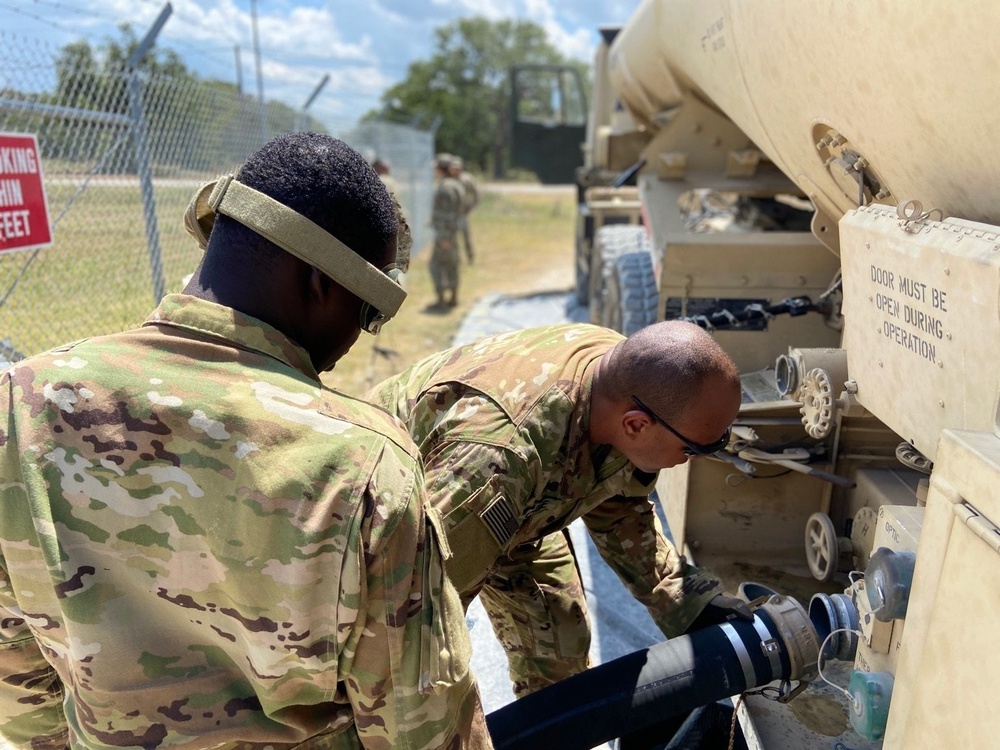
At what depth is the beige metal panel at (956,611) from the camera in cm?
112

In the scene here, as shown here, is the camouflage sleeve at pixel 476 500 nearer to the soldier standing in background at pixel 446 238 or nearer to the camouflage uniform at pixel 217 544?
the camouflage uniform at pixel 217 544

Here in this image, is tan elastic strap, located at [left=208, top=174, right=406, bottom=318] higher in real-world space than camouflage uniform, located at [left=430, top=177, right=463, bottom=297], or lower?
higher

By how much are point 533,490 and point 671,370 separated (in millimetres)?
Answer: 407

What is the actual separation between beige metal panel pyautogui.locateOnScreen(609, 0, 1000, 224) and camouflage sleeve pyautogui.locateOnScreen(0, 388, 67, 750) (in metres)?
1.78

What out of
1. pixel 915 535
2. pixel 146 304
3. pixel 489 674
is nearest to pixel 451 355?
pixel 915 535

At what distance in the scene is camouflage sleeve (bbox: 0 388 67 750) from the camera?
1292 millimetres

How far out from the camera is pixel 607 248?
20.4 ft

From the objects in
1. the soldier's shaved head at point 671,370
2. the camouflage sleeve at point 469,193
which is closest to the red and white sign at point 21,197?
the soldier's shaved head at point 671,370

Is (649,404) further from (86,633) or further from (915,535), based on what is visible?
(86,633)

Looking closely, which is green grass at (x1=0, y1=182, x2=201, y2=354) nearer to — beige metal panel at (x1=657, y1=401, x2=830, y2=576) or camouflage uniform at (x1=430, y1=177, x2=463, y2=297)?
beige metal panel at (x1=657, y1=401, x2=830, y2=576)

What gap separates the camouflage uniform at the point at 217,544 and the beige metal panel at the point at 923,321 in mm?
969

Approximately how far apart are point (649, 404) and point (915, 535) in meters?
0.62

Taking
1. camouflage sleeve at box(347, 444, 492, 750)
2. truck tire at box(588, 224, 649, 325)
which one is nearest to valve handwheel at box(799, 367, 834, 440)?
camouflage sleeve at box(347, 444, 492, 750)

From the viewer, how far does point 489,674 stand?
10.00 feet
